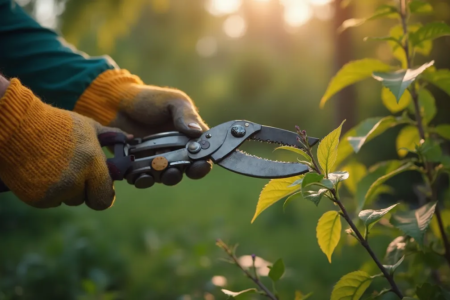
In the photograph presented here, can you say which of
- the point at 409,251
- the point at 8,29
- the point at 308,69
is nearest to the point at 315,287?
the point at 409,251

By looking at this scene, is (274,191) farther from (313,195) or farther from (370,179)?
(370,179)

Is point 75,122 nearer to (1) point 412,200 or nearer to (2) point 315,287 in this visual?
(2) point 315,287

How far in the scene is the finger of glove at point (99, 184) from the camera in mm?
1726

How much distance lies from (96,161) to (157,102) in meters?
0.48

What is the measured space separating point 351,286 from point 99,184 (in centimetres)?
96

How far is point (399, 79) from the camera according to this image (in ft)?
4.92

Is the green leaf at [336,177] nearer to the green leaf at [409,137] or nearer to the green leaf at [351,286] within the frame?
the green leaf at [351,286]

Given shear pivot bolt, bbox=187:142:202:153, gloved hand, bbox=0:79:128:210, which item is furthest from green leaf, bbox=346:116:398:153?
gloved hand, bbox=0:79:128:210

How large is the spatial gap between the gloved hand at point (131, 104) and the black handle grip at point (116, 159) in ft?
0.90

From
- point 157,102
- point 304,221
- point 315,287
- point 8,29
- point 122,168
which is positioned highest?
point 8,29

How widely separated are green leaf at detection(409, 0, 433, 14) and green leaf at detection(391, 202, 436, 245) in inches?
29.3

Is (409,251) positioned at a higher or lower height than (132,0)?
lower

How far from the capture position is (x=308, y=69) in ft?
46.2

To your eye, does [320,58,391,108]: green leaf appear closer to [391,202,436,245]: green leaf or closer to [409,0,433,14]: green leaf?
[409,0,433,14]: green leaf
